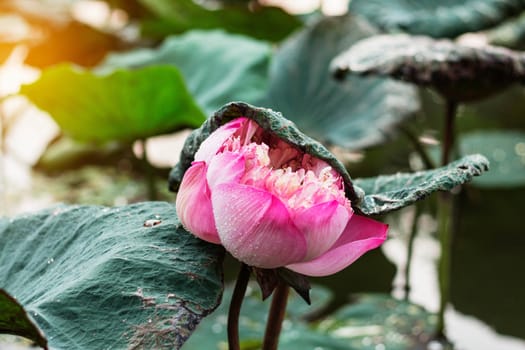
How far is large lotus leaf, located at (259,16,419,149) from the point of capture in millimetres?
1430

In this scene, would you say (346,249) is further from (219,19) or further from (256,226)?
(219,19)

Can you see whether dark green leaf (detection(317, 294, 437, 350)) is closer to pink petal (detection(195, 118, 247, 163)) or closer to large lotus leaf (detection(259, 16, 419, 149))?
large lotus leaf (detection(259, 16, 419, 149))

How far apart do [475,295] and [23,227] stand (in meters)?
1.18

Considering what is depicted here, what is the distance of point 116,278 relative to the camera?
0.48 m

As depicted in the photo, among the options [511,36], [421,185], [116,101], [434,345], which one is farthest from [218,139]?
[511,36]

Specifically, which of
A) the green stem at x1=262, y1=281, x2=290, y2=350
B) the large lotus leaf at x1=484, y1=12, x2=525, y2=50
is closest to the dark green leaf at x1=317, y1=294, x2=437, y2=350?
the green stem at x1=262, y1=281, x2=290, y2=350

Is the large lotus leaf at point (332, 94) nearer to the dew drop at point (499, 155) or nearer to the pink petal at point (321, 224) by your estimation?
the dew drop at point (499, 155)

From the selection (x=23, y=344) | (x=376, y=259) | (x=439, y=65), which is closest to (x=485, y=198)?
(x=376, y=259)

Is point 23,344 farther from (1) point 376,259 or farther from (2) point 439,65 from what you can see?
(1) point 376,259

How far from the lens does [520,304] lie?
4.99 ft

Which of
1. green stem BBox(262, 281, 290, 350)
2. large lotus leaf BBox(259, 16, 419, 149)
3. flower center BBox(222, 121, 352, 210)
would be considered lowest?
large lotus leaf BBox(259, 16, 419, 149)

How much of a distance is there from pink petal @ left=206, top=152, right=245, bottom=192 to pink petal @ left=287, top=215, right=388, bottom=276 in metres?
0.07

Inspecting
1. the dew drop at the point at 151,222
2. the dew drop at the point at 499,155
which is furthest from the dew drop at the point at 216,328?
the dew drop at the point at 499,155

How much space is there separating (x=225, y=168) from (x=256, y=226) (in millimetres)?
43
